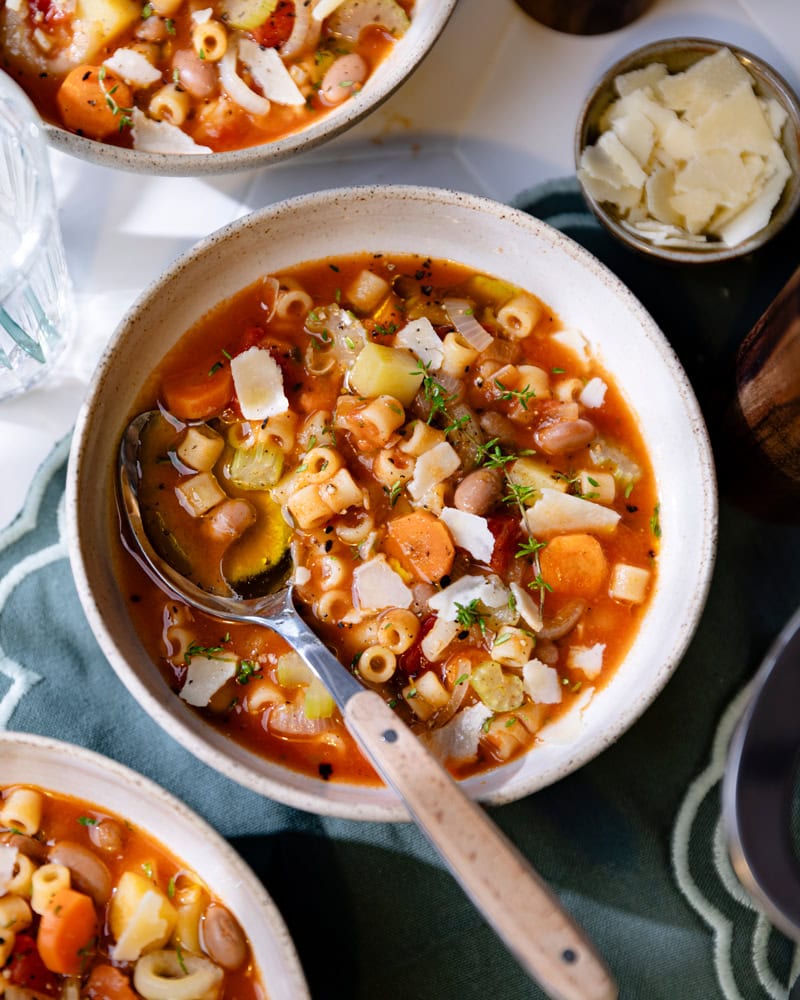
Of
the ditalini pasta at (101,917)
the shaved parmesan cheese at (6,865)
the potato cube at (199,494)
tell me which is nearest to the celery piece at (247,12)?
the potato cube at (199,494)

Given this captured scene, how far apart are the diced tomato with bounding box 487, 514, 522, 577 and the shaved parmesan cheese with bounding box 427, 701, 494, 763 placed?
0.35 metres

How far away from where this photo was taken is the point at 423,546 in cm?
279

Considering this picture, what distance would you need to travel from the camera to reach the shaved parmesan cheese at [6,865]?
2703 millimetres

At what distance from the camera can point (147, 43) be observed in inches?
123

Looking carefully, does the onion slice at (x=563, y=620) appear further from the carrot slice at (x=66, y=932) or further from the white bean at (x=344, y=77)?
the white bean at (x=344, y=77)

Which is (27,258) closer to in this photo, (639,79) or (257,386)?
(257,386)

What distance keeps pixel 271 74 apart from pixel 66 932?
232cm

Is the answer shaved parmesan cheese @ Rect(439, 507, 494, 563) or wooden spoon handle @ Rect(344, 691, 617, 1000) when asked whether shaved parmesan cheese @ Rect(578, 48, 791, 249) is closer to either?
shaved parmesan cheese @ Rect(439, 507, 494, 563)

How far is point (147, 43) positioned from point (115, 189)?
414 millimetres

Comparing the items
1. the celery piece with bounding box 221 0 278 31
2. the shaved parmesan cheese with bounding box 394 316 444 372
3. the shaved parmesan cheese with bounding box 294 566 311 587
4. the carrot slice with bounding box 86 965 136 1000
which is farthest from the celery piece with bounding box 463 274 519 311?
the carrot slice with bounding box 86 965 136 1000

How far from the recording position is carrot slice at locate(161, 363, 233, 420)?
2.84 meters

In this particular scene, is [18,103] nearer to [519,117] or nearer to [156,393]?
[156,393]

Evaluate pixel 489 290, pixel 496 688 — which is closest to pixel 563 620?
pixel 496 688

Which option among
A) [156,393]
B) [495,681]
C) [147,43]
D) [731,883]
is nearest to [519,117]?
[147,43]
